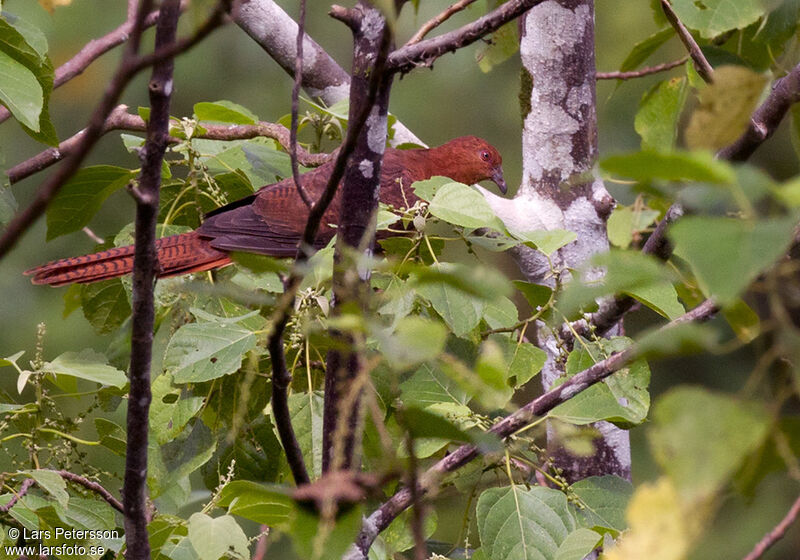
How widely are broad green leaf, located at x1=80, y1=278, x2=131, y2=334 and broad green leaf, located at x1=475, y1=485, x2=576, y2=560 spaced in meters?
1.40

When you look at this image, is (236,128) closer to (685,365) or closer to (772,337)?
(772,337)

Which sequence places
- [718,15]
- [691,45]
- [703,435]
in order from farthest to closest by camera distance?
[691,45]
[718,15]
[703,435]

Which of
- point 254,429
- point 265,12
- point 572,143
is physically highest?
point 265,12

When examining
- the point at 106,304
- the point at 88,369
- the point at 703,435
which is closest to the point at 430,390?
the point at 88,369

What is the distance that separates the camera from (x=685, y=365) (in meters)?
6.50

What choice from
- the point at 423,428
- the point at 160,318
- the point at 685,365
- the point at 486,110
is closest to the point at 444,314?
the point at 160,318

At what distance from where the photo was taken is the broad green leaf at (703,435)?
24.8 inches

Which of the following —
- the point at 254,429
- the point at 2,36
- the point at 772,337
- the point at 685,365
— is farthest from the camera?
the point at 685,365

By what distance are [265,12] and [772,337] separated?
2.79 meters

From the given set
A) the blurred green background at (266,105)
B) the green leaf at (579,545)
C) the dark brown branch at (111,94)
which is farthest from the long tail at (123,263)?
the blurred green background at (266,105)

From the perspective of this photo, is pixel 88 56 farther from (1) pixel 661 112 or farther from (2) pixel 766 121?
(2) pixel 766 121

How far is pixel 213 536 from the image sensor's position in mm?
1533

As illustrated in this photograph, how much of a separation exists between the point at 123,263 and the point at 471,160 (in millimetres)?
2119

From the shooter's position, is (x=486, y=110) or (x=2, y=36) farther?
(x=486, y=110)
